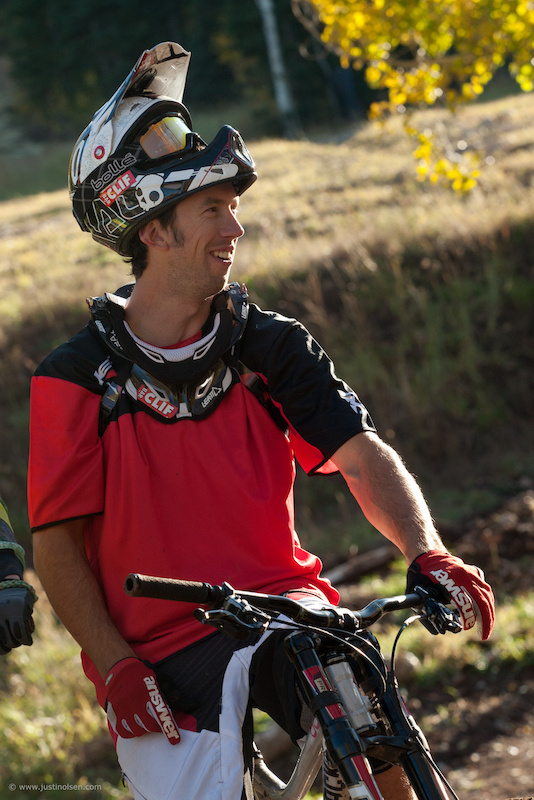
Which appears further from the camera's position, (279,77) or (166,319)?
(279,77)

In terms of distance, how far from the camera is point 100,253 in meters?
18.5

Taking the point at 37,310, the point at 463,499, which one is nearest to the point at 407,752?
the point at 463,499

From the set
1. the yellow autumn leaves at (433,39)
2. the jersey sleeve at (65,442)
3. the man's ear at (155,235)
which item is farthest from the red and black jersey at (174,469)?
the yellow autumn leaves at (433,39)

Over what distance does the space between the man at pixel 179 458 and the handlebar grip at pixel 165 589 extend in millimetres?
621

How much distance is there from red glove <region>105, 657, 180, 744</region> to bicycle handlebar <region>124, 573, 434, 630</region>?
470 millimetres

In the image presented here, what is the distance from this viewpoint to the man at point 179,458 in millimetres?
2709

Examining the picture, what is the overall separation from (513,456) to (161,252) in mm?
7049

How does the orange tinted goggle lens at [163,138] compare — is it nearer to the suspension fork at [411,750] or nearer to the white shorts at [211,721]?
the white shorts at [211,721]

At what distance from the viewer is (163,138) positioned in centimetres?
324

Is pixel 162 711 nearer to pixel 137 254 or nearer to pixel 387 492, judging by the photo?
pixel 387 492

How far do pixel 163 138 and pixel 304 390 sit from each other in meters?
1.05

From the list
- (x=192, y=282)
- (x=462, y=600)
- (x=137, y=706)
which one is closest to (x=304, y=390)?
(x=192, y=282)

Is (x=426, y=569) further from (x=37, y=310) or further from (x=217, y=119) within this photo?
(x=217, y=119)

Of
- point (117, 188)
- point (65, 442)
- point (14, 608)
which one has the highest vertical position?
point (117, 188)
